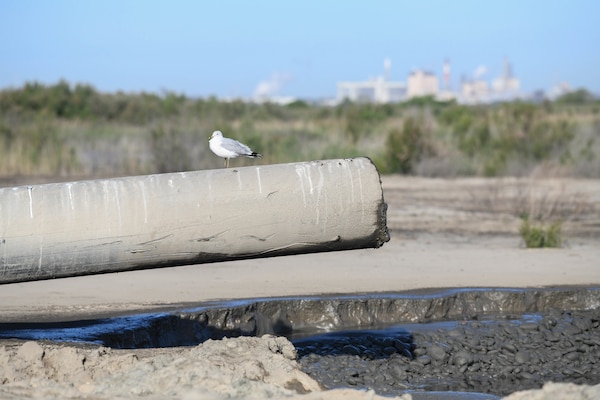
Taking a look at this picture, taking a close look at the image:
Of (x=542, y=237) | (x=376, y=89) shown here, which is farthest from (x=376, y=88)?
(x=542, y=237)

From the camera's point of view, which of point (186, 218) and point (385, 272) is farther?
point (385, 272)

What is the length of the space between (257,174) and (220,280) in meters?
5.42

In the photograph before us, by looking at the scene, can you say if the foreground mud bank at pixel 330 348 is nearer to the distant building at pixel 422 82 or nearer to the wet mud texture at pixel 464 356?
the wet mud texture at pixel 464 356

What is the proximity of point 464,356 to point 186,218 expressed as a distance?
3.52 meters

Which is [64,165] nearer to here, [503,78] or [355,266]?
[355,266]

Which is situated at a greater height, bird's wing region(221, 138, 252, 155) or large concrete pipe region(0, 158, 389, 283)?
bird's wing region(221, 138, 252, 155)

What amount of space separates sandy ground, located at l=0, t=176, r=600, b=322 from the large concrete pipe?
10.8 feet

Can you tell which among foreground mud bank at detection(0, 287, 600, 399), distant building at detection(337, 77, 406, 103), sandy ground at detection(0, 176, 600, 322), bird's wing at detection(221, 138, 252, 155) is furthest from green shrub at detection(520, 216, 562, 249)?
distant building at detection(337, 77, 406, 103)

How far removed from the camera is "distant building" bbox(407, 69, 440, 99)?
447 ft

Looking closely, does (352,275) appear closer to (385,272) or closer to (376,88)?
(385,272)

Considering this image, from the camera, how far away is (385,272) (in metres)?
12.2

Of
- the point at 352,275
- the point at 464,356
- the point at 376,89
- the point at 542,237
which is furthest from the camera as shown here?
the point at 376,89

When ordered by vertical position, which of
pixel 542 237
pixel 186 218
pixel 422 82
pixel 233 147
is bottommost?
pixel 542 237

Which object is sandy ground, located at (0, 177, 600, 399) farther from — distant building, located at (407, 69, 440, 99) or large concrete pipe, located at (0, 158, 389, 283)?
distant building, located at (407, 69, 440, 99)
